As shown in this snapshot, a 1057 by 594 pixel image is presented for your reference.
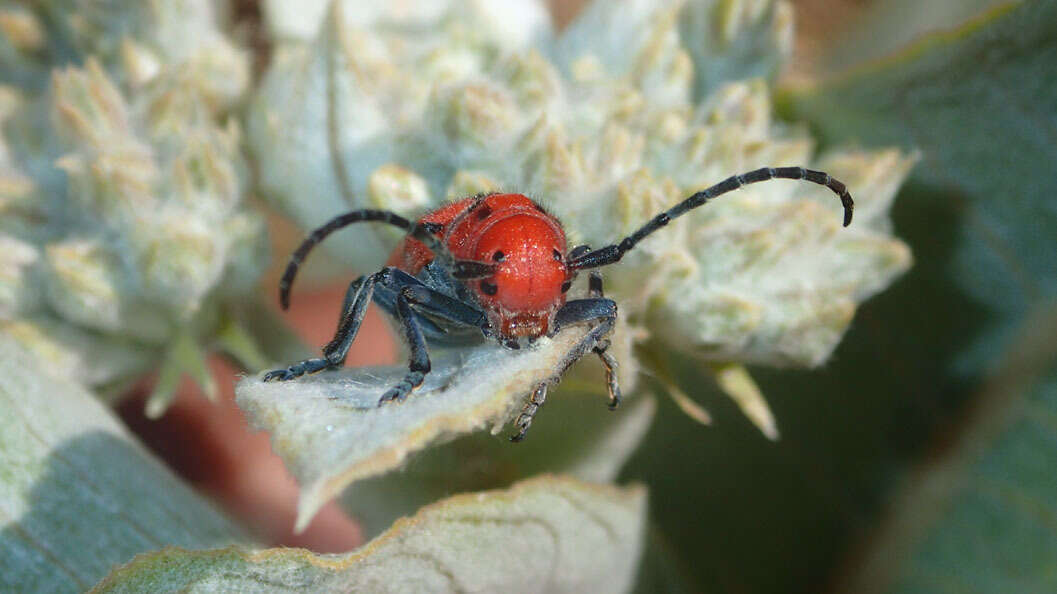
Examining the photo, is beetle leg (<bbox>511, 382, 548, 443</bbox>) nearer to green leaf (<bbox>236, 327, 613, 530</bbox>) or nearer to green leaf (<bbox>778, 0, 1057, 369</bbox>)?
green leaf (<bbox>236, 327, 613, 530</bbox>)

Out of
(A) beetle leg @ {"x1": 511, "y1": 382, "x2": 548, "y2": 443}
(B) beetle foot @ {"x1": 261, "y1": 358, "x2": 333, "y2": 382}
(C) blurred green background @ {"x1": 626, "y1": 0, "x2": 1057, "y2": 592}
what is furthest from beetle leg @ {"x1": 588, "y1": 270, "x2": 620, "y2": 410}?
(C) blurred green background @ {"x1": 626, "y1": 0, "x2": 1057, "y2": 592}

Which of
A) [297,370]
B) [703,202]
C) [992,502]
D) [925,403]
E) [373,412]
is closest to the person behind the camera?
[373,412]

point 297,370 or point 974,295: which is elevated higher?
point 297,370

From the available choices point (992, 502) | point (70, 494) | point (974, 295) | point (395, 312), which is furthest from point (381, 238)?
point (992, 502)

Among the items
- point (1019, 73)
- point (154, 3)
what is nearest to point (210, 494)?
point (154, 3)

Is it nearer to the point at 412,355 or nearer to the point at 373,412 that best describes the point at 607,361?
the point at 412,355

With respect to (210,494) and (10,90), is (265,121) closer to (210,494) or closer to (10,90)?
(10,90)

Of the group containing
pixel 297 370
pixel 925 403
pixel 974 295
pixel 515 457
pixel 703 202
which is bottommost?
pixel 925 403

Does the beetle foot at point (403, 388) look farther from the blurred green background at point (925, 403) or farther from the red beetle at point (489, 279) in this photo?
the blurred green background at point (925, 403)
